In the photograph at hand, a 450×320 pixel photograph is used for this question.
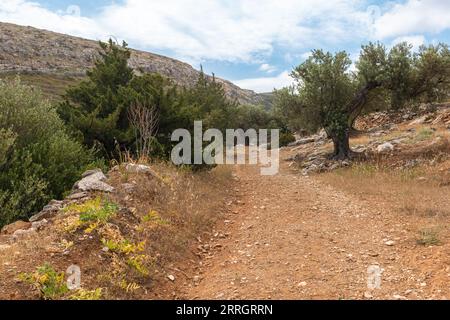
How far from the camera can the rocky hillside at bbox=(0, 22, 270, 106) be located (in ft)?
281

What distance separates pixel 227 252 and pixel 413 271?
3256 millimetres

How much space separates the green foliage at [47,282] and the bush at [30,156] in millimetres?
3899

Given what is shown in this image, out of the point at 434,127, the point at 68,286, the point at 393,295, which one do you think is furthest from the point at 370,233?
the point at 434,127

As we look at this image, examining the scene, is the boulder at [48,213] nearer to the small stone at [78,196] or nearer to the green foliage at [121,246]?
the small stone at [78,196]

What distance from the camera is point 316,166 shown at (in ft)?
53.9

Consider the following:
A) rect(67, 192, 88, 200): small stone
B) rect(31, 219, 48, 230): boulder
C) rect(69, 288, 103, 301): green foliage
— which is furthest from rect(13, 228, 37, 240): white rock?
rect(69, 288, 103, 301): green foliage

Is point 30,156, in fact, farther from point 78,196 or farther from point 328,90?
point 328,90

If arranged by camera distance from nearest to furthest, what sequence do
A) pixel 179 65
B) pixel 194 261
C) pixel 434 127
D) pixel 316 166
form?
pixel 194 261
pixel 316 166
pixel 434 127
pixel 179 65

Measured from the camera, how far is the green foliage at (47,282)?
455 cm

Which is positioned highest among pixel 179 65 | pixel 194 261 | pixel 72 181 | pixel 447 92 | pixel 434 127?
pixel 179 65

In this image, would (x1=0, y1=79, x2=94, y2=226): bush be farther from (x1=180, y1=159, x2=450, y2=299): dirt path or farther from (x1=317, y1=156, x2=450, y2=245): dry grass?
(x1=317, y1=156, x2=450, y2=245): dry grass

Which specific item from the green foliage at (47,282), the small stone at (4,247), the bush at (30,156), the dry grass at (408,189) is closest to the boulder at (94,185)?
the bush at (30,156)

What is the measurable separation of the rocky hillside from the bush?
7285cm

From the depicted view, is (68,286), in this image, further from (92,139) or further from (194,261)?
(92,139)
